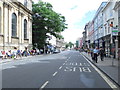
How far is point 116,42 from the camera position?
2577 centimetres

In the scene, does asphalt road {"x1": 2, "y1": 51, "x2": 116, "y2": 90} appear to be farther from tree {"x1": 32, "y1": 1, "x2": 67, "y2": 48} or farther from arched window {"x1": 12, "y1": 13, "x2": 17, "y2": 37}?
tree {"x1": 32, "y1": 1, "x2": 67, "y2": 48}

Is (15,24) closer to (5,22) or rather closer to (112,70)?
(5,22)

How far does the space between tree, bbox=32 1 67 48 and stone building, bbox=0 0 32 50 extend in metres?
3.26

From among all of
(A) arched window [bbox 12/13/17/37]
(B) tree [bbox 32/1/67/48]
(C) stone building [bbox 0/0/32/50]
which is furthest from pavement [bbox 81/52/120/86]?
(B) tree [bbox 32/1/67/48]

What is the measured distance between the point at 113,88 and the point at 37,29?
45395 mm

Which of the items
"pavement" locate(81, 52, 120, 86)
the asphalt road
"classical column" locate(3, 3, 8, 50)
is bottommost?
the asphalt road

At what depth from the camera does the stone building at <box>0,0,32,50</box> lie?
1304 inches

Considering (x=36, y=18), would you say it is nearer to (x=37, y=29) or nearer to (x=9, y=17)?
A: (x=37, y=29)

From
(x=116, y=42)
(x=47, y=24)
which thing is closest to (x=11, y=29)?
(x=47, y=24)

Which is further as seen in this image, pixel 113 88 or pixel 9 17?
pixel 9 17

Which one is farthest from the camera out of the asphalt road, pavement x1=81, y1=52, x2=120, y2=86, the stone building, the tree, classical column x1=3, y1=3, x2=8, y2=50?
the tree

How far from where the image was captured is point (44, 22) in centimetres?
4862

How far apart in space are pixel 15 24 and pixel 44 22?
11.1 m

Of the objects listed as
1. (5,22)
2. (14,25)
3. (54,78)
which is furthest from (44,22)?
(54,78)
